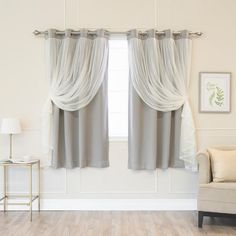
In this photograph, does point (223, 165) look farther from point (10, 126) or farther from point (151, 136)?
point (10, 126)

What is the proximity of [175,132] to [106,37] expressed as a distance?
1610 millimetres

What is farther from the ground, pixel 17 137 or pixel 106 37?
pixel 106 37

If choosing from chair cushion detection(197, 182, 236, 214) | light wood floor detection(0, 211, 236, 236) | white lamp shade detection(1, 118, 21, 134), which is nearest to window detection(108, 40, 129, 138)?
light wood floor detection(0, 211, 236, 236)

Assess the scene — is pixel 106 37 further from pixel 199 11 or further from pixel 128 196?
pixel 128 196

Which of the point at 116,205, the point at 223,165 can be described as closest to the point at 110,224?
the point at 116,205

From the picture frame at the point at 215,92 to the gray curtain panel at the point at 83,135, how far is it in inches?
53.1

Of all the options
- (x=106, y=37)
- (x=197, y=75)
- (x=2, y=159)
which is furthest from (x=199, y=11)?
(x=2, y=159)

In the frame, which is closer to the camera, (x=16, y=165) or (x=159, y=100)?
(x=16, y=165)

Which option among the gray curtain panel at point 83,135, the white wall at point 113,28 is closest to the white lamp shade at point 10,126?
the white wall at point 113,28

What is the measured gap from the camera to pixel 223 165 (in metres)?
3.96

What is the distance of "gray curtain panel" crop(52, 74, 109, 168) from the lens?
4.47m

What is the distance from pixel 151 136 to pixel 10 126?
1.86 metres

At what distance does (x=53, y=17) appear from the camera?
4.58 m

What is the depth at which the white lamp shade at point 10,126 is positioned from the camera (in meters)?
4.26
